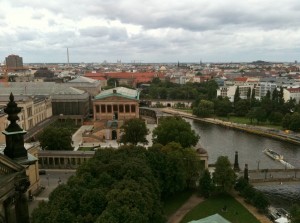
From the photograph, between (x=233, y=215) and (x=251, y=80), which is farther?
(x=251, y=80)

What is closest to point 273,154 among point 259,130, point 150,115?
point 259,130

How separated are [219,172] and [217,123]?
50634 mm

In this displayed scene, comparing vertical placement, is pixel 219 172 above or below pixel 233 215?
above

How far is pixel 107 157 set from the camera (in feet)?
116

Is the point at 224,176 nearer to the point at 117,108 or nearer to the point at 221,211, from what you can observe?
the point at 221,211

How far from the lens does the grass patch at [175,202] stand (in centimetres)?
3640

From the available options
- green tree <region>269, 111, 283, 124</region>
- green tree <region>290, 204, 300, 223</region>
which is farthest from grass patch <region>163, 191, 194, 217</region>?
green tree <region>269, 111, 283, 124</region>

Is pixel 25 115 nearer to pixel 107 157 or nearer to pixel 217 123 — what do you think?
pixel 107 157

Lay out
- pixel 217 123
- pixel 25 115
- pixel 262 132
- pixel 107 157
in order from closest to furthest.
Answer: pixel 107 157 < pixel 25 115 < pixel 262 132 < pixel 217 123

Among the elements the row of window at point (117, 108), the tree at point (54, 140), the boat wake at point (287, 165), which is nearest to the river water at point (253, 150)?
the boat wake at point (287, 165)

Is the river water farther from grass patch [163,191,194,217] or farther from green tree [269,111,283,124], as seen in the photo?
green tree [269,111,283,124]

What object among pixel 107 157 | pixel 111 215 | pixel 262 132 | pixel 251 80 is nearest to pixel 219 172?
pixel 107 157

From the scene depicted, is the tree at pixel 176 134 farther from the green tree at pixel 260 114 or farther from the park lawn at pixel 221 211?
the green tree at pixel 260 114

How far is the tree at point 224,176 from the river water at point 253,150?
5.70 metres
